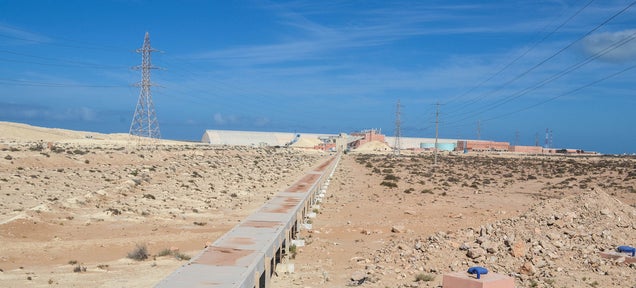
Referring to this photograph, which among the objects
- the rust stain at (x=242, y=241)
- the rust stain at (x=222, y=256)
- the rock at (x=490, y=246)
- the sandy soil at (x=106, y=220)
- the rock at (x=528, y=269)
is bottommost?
the sandy soil at (x=106, y=220)

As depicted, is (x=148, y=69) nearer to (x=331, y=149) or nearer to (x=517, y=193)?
(x=517, y=193)

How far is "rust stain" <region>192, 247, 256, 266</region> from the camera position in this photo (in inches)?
325

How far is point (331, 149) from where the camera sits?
138250mm

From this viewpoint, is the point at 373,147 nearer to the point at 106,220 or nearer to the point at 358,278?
the point at 106,220

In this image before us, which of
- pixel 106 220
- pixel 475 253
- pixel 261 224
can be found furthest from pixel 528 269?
pixel 106 220

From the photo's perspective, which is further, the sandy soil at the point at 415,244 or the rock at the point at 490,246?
the rock at the point at 490,246

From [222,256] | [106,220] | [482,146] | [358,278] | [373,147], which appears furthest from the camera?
[482,146]

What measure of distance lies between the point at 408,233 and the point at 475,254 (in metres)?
5.30

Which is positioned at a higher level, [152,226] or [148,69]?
[148,69]

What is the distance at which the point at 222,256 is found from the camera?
8719 mm

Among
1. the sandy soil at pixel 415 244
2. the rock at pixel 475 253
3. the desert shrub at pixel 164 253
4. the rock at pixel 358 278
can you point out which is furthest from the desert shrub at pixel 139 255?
the rock at pixel 475 253

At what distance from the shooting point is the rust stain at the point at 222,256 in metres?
8.26

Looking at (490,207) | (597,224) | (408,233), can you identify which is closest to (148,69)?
(490,207)

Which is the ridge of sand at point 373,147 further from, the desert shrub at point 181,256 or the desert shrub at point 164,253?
the desert shrub at point 181,256
